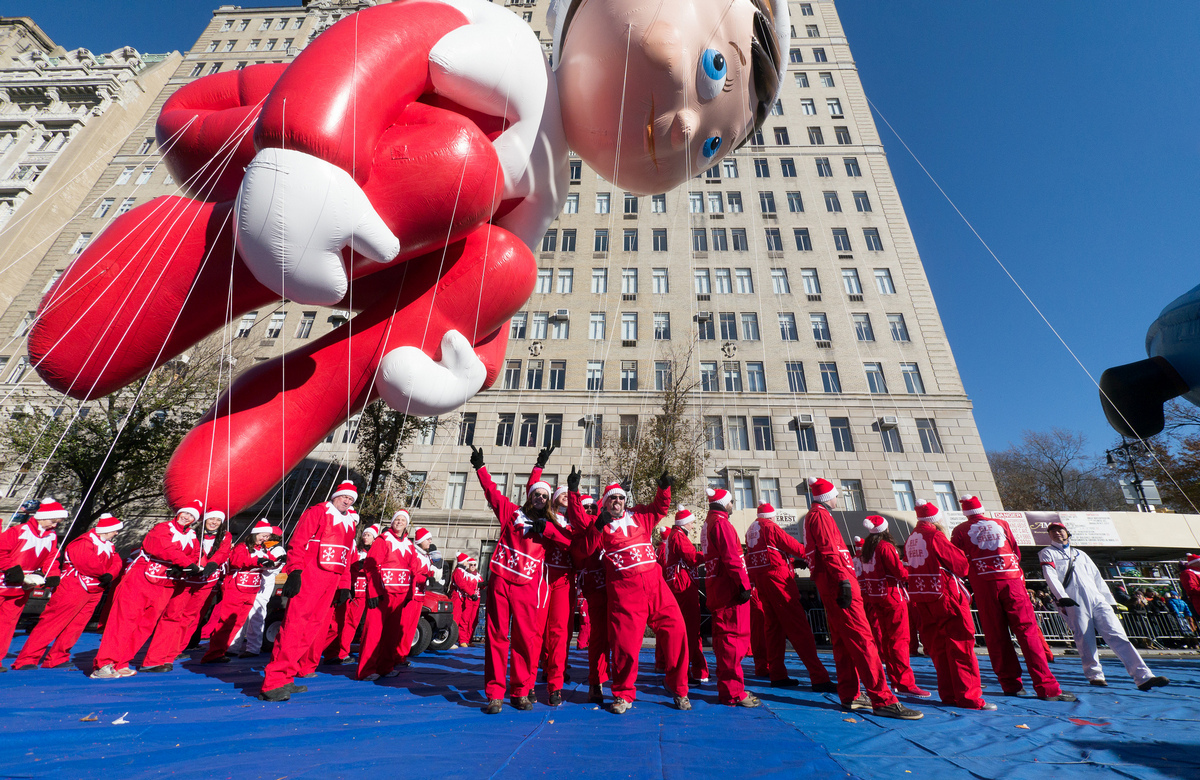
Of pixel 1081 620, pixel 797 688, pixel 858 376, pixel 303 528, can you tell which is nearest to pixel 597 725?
pixel 797 688

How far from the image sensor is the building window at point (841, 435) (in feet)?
63.8

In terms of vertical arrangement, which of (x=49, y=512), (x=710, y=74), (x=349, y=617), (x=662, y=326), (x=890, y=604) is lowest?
(x=349, y=617)

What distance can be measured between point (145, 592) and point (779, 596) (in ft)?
Result: 21.6

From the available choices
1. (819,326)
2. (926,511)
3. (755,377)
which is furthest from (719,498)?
(819,326)

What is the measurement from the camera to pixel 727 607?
4547 millimetres

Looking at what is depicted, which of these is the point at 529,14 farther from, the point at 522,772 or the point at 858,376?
the point at 522,772

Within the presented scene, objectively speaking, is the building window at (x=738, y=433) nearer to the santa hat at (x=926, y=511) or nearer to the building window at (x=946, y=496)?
the building window at (x=946, y=496)

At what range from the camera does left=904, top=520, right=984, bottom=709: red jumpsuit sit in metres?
4.42

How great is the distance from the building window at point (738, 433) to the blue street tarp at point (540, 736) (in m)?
14.8

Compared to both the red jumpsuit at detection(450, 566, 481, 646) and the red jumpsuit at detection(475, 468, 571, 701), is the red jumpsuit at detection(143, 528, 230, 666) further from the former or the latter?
the red jumpsuit at detection(450, 566, 481, 646)

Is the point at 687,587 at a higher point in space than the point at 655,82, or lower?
lower

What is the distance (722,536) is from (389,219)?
3.91m

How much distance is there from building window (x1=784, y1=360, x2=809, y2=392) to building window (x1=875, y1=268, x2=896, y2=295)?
5786 millimetres

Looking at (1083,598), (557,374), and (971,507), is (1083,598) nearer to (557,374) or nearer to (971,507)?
(971,507)
